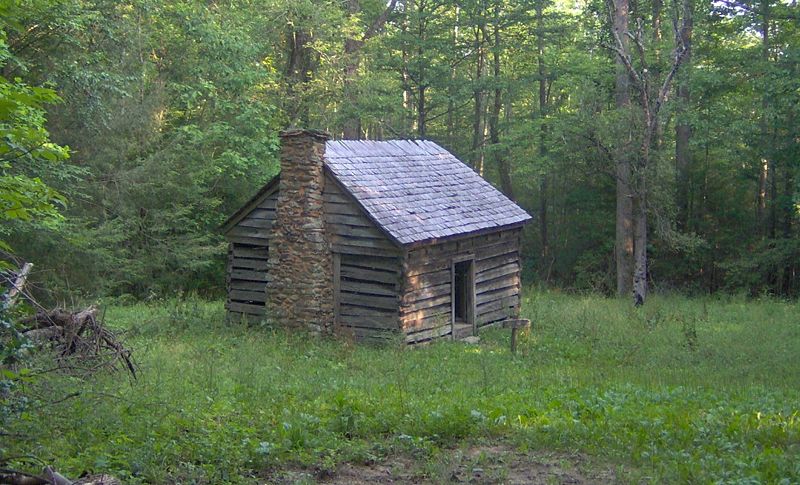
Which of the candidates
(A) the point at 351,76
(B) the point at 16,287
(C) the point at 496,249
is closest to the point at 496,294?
(C) the point at 496,249

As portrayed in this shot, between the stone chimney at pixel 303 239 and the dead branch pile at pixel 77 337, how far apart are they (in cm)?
658

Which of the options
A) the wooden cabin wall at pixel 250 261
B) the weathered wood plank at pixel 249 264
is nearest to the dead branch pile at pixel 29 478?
the wooden cabin wall at pixel 250 261

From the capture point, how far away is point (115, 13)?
2183cm

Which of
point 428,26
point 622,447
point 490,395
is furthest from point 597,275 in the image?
point 622,447

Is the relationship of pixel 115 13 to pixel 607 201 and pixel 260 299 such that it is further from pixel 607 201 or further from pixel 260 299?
pixel 607 201

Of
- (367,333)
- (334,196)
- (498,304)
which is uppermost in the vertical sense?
(334,196)

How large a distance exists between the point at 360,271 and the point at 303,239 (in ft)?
A: 4.13

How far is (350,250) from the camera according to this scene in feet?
55.1

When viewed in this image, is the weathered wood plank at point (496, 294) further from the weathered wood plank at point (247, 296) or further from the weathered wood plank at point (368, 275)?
the weathered wood plank at point (247, 296)

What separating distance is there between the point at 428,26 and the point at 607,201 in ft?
33.8

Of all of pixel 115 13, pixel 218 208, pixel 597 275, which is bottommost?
pixel 597 275

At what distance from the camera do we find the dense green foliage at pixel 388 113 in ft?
71.6

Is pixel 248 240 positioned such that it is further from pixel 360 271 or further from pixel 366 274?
pixel 366 274

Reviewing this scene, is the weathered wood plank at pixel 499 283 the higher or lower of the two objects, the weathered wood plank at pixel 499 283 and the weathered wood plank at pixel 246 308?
the higher
